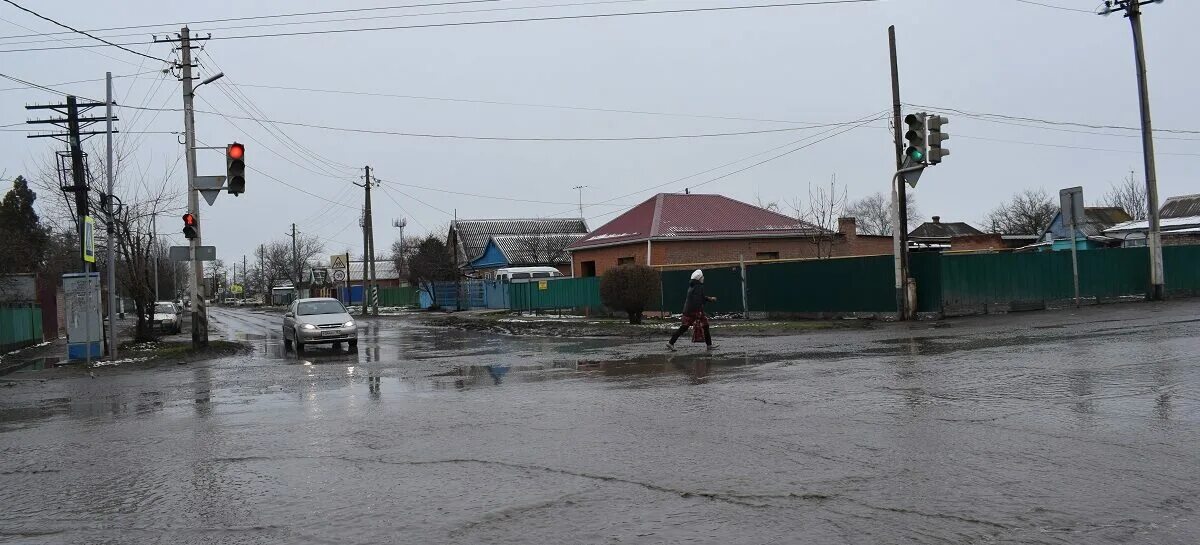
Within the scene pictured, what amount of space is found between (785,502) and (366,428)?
16.6 ft

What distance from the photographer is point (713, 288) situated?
30141mm

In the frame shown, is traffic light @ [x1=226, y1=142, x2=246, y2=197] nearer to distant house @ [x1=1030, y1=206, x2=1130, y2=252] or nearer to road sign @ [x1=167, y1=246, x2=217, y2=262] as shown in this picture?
road sign @ [x1=167, y1=246, x2=217, y2=262]

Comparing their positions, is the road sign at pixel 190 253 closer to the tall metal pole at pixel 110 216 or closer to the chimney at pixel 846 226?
the tall metal pole at pixel 110 216

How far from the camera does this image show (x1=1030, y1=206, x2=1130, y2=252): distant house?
42134 millimetres

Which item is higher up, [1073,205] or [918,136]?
[918,136]

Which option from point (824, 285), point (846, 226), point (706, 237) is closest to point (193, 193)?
point (824, 285)

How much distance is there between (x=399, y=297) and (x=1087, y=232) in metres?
46.2

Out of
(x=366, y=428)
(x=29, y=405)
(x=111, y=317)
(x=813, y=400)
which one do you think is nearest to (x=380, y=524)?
(x=366, y=428)

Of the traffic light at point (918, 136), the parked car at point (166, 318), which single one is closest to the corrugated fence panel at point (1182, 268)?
the traffic light at point (918, 136)

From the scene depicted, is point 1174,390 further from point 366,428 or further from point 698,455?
point 366,428

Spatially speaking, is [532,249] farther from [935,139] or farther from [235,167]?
[935,139]

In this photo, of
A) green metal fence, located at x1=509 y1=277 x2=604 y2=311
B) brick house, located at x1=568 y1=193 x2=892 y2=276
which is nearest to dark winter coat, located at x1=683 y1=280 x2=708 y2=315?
brick house, located at x1=568 y1=193 x2=892 y2=276

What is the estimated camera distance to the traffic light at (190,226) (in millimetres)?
22266

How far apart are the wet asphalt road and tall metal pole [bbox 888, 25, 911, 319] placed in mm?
8690
